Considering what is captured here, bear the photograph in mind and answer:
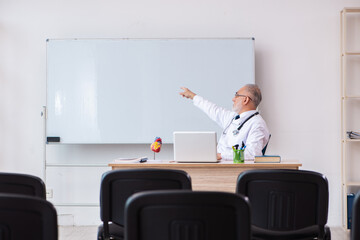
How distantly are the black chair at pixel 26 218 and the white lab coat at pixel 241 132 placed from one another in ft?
9.12

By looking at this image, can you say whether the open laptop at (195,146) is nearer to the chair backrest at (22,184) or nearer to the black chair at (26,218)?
the chair backrest at (22,184)

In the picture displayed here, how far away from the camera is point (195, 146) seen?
12.7 ft

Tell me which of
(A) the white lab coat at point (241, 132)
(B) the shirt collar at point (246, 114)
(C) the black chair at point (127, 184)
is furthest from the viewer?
(B) the shirt collar at point (246, 114)

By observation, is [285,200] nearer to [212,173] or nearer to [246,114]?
[212,173]

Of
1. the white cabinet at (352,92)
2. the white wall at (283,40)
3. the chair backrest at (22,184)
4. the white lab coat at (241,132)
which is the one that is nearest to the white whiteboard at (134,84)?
the white wall at (283,40)

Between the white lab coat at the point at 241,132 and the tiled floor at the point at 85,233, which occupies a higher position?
the white lab coat at the point at 241,132

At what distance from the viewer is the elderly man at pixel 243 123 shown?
4289 millimetres

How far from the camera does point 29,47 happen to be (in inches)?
222

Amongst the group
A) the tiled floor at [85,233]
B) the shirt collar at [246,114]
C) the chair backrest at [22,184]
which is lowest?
the tiled floor at [85,233]

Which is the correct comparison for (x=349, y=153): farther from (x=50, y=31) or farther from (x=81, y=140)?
(x=50, y=31)

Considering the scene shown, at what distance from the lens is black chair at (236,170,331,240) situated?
2508 mm

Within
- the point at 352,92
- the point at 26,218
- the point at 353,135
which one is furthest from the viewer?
the point at 352,92

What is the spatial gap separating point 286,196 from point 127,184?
851mm

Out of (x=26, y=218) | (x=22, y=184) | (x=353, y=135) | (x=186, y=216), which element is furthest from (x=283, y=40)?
(x=26, y=218)
